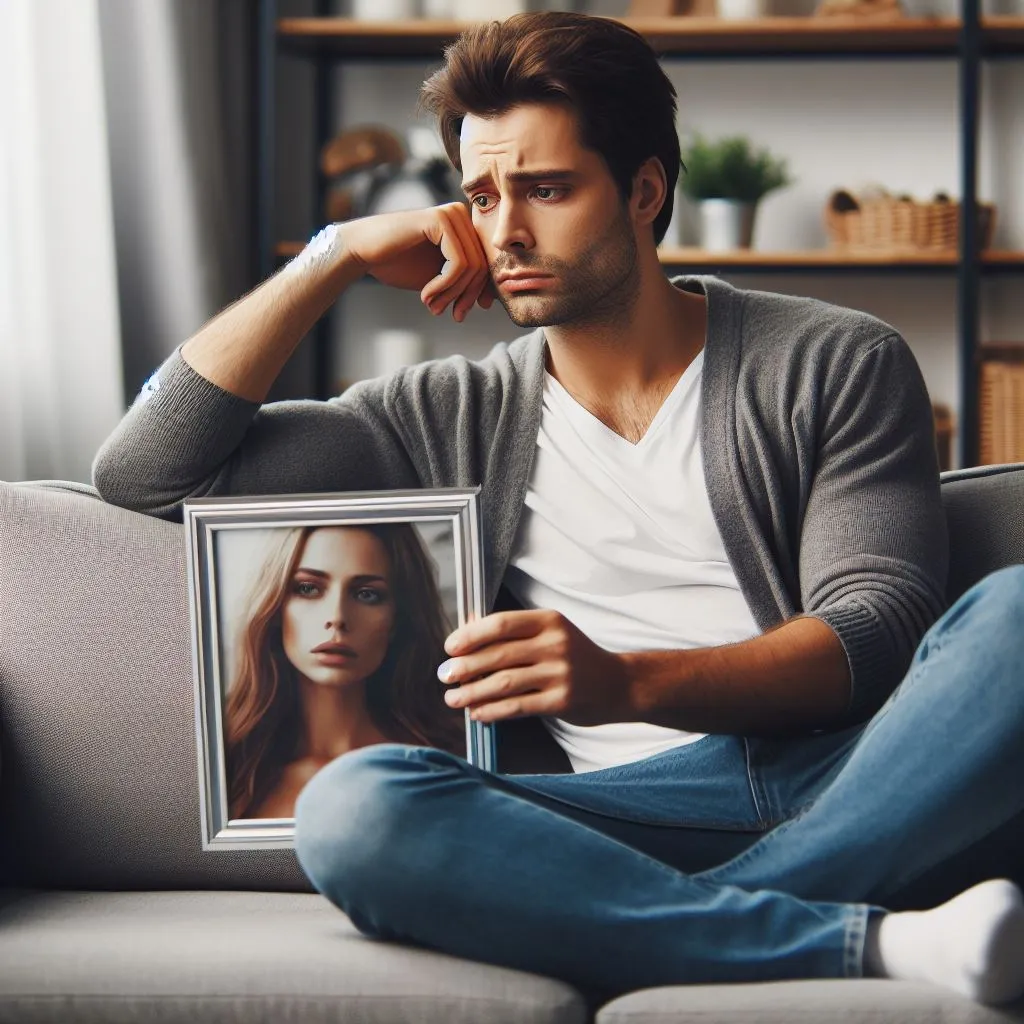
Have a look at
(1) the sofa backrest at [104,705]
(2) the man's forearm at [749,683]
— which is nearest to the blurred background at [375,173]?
(1) the sofa backrest at [104,705]

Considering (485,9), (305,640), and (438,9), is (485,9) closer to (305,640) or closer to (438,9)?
(438,9)

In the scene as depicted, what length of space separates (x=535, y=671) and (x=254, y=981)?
1.10ft

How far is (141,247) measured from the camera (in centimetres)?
284

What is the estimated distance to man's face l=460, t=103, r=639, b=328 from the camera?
1502 mm

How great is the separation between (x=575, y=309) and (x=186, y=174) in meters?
1.57

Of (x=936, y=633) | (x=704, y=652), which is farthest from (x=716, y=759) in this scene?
(x=936, y=633)

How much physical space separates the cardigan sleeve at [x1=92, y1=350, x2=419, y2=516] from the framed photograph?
0.13m

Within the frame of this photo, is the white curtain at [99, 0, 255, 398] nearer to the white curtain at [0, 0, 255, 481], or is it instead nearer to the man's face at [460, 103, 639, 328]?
the white curtain at [0, 0, 255, 481]

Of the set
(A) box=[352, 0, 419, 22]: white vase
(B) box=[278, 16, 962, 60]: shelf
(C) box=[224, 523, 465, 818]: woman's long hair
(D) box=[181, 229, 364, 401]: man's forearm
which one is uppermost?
(A) box=[352, 0, 419, 22]: white vase

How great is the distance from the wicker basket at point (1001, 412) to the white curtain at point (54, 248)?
68.1 inches

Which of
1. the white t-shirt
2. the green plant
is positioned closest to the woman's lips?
the white t-shirt

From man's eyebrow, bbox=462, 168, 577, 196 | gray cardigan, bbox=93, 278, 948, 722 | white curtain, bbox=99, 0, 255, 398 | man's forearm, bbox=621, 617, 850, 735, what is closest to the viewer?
man's forearm, bbox=621, 617, 850, 735

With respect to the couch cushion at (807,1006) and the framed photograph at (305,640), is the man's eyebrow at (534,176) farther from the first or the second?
the couch cushion at (807,1006)

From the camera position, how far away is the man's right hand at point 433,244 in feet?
5.08
